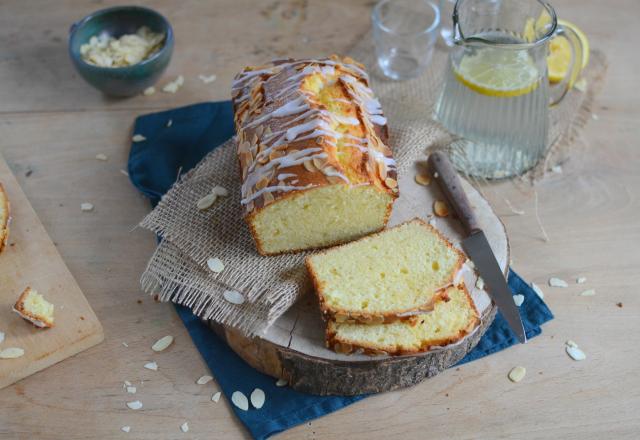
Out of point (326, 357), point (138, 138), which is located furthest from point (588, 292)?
point (138, 138)

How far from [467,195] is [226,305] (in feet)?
2.90

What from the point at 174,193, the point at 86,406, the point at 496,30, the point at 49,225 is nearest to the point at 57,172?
the point at 49,225

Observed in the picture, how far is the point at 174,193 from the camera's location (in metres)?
2.41

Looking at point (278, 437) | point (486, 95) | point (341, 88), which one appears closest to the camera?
point (278, 437)

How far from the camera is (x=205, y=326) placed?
2.31 meters

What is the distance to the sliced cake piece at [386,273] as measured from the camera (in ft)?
6.57

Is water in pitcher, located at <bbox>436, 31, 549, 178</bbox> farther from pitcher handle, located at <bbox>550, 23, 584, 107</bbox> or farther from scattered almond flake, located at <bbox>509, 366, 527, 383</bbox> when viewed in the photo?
scattered almond flake, located at <bbox>509, 366, 527, 383</bbox>

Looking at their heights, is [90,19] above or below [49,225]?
above

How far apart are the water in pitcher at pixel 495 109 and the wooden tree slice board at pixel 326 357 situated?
1.61 feet

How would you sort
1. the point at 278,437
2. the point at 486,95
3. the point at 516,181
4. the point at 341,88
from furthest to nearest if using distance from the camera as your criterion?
the point at 516,181
the point at 486,95
the point at 341,88
the point at 278,437

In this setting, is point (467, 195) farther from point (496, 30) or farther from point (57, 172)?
point (57, 172)

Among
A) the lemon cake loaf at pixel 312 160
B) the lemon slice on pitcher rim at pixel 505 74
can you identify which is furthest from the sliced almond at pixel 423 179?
the lemon slice on pitcher rim at pixel 505 74

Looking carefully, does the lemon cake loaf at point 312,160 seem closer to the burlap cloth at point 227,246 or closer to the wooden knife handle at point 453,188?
the burlap cloth at point 227,246

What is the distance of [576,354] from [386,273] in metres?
0.67
